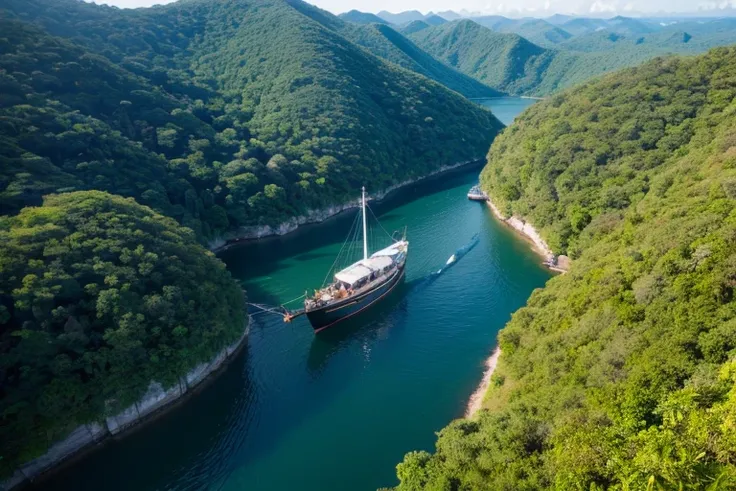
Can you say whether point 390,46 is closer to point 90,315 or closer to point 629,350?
point 90,315

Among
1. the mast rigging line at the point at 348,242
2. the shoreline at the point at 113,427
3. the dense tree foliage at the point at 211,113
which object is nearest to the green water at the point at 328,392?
the shoreline at the point at 113,427

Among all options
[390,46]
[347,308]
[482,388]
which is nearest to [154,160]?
[347,308]

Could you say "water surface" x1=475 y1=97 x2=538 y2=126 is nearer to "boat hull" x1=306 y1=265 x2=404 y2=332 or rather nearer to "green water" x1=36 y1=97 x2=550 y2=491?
"green water" x1=36 y1=97 x2=550 y2=491

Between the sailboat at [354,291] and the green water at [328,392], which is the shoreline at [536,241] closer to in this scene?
the green water at [328,392]

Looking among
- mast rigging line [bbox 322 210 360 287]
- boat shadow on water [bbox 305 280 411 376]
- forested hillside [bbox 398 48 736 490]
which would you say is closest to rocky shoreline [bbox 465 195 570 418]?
forested hillside [bbox 398 48 736 490]

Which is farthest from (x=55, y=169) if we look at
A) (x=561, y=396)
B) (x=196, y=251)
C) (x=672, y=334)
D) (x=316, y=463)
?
(x=672, y=334)

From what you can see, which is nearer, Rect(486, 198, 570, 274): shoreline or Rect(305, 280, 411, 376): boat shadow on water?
Rect(305, 280, 411, 376): boat shadow on water

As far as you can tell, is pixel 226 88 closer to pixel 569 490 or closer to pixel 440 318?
pixel 440 318
